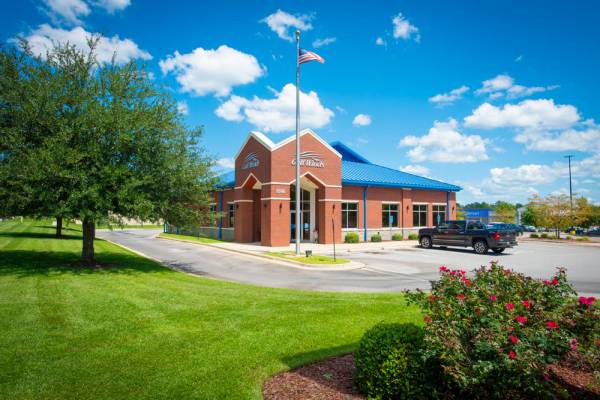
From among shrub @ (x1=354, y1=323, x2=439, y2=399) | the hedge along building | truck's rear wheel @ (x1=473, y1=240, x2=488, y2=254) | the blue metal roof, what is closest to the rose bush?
shrub @ (x1=354, y1=323, x2=439, y2=399)

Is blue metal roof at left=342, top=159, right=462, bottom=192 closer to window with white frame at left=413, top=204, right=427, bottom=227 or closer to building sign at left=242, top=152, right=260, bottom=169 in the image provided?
window with white frame at left=413, top=204, right=427, bottom=227

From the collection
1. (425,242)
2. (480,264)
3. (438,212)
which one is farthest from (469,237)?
(438,212)

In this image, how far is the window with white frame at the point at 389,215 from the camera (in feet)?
111

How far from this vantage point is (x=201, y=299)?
9164mm

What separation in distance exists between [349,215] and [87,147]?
877 inches

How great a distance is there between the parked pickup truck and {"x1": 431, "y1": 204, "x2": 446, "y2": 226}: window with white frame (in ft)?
40.1

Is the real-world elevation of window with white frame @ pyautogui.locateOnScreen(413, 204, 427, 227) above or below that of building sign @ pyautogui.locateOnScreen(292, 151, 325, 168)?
below

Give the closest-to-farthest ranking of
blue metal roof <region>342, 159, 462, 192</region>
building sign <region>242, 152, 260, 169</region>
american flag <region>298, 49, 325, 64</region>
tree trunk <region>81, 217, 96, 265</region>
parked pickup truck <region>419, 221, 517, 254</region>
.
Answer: tree trunk <region>81, 217, 96, 265</region>
american flag <region>298, 49, 325, 64</region>
parked pickup truck <region>419, 221, 517, 254</region>
building sign <region>242, 152, 260, 169</region>
blue metal roof <region>342, 159, 462, 192</region>

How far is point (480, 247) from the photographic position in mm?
23000

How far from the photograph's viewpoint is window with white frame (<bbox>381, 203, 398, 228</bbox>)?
111 ft

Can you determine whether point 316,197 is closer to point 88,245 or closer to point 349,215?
point 349,215

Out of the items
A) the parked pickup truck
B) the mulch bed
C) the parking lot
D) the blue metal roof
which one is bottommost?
the parking lot

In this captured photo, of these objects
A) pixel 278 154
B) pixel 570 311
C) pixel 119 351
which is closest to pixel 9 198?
pixel 119 351

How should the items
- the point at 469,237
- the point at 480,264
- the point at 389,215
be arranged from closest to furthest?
the point at 480,264
the point at 469,237
the point at 389,215
